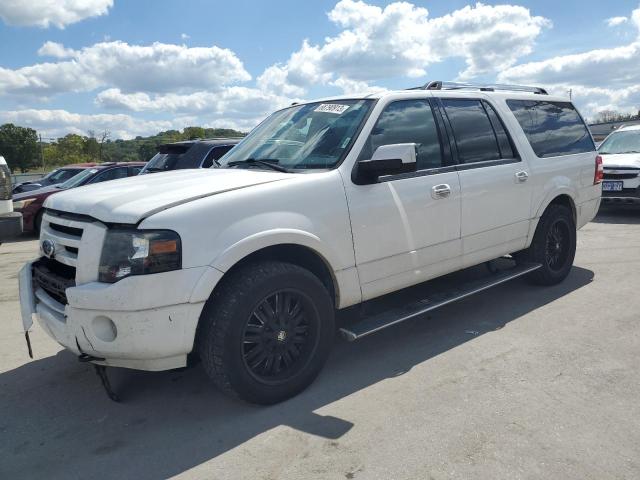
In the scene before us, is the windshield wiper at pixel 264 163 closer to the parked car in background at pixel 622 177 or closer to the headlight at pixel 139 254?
the headlight at pixel 139 254

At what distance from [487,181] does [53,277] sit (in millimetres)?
3377

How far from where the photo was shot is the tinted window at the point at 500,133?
15.6 ft

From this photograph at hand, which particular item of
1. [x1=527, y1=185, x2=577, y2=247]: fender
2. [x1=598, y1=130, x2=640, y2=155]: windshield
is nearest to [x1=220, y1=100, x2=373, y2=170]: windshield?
[x1=527, y1=185, x2=577, y2=247]: fender

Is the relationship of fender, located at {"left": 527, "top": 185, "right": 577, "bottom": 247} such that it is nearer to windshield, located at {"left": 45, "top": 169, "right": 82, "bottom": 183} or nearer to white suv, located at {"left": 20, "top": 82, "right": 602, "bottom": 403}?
white suv, located at {"left": 20, "top": 82, "right": 602, "bottom": 403}

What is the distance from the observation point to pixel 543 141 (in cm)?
519

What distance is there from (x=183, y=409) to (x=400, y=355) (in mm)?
1625

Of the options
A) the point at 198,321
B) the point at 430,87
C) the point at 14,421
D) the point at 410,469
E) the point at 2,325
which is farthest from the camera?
the point at 2,325

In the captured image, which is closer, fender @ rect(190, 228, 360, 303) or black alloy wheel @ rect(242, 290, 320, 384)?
fender @ rect(190, 228, 360, 303)

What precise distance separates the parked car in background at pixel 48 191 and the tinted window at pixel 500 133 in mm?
7974

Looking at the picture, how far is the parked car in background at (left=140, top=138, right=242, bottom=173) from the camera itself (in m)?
7.74

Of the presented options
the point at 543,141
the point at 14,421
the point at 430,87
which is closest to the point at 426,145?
the point at 430,87

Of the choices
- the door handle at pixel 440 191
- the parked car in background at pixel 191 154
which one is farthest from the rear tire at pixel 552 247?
the parked car in background at pixel 191 154

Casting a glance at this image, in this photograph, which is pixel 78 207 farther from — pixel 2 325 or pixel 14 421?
pixel 2 325

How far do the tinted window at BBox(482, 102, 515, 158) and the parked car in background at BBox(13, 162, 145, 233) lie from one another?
7974mm
